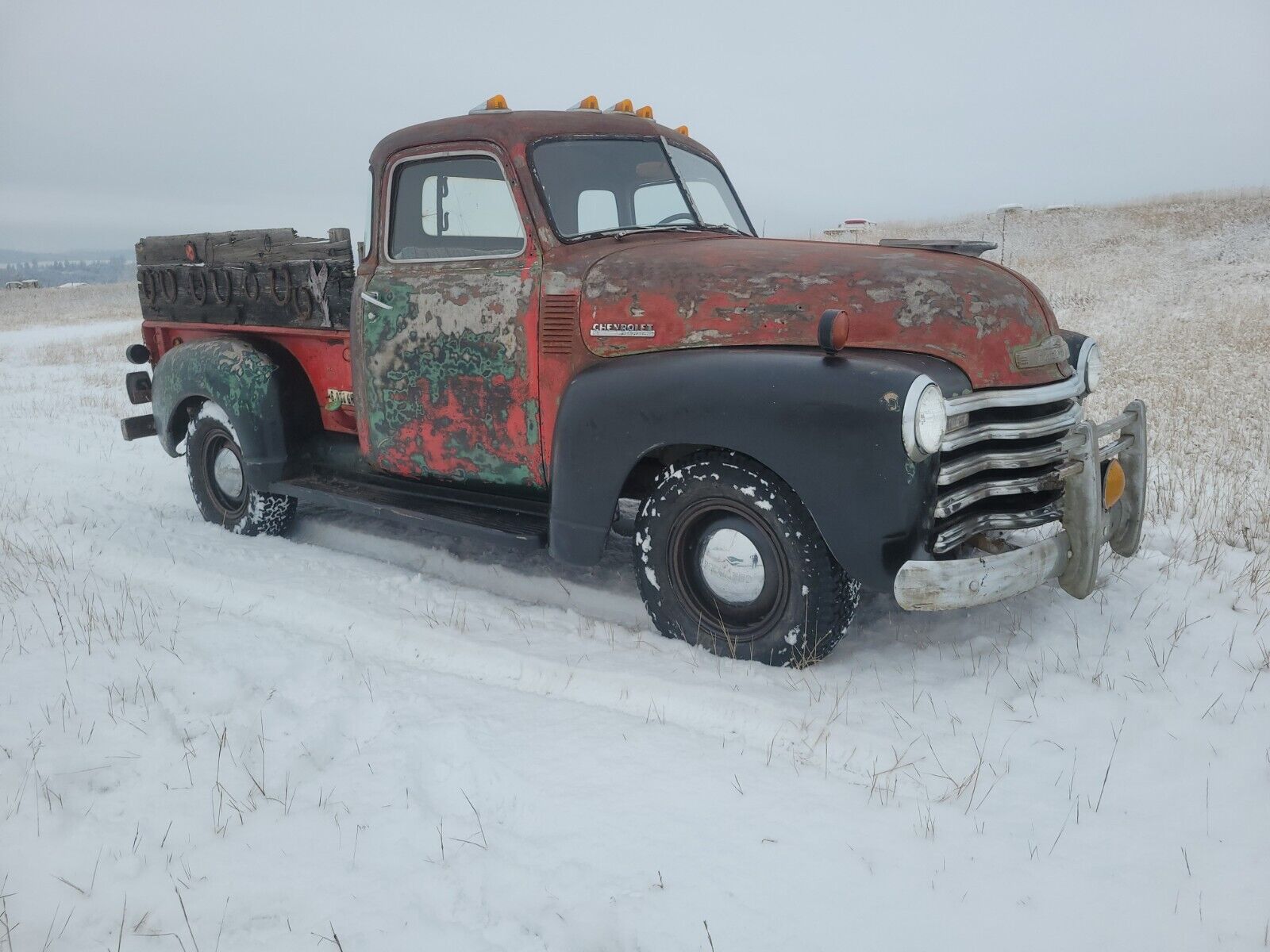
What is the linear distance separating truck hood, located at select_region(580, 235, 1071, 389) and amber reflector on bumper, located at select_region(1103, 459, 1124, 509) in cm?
42

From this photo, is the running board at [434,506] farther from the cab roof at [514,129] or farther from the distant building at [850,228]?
the distant building at [850,228]

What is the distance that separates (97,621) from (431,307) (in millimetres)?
1960

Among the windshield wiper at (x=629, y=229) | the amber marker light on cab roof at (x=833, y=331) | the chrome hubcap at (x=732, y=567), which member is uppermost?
the windshield wiper at (x=629, y=229)

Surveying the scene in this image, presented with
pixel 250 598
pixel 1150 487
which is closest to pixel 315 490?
pixel 250 598

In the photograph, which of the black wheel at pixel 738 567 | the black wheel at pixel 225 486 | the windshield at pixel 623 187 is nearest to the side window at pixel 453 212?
the windshield at pixel 623 187

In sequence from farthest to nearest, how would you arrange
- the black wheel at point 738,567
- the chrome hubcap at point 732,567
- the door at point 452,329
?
Result: the door at point 452,329 → the chrome hubcap at point 732,567 → the black wheel at point 738,567

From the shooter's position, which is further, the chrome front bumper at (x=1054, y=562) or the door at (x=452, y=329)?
the door at (x=452, y=329)

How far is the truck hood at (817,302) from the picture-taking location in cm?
309

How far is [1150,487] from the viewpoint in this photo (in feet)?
18.0

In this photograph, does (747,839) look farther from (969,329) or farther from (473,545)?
(473,545)

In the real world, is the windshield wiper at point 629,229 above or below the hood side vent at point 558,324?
above

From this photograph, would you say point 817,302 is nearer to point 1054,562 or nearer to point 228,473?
point 1054,562

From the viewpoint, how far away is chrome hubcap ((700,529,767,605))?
131 inches

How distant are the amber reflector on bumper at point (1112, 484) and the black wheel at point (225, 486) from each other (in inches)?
166
